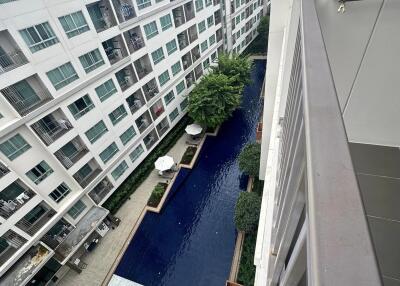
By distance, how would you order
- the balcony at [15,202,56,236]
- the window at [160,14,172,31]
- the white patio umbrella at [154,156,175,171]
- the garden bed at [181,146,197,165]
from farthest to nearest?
the garden bed at [181,146,197,165]
the white patio umbrella at [154,156,175,171]
the window at [160,14,172,31]
the balcony at [15,202,56,236]

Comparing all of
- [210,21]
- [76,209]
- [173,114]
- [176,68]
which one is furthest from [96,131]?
[210,21]

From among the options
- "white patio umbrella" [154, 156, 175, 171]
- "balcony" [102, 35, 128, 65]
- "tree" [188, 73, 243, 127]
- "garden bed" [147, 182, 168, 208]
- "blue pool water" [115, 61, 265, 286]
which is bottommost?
"blue pool water" [115, 61, 265, 286]

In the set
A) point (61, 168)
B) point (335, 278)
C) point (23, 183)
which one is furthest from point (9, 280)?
point (335, 278)

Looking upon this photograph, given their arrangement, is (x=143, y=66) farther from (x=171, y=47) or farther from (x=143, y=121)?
(x=143, y=121)

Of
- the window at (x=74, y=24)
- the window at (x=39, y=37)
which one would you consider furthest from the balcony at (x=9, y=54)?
the window at (x=74, y=24)

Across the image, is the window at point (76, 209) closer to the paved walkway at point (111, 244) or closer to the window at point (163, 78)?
the paved walkway at point (111, 244)

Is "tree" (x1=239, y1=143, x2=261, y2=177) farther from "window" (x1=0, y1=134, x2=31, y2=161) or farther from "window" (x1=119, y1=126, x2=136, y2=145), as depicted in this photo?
"window" (x1=0, y1=134, x2=31, y2=161)

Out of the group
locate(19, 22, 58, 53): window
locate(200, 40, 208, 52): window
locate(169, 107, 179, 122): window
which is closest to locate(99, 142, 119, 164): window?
locate(169, 107, 179, 122): window
